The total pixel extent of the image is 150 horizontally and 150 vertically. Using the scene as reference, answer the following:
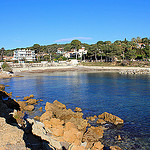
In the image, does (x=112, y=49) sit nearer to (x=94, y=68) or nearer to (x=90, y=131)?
(x=94, y=68)

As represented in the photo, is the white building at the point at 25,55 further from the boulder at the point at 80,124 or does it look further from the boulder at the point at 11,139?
the boulder at the point at 11,139

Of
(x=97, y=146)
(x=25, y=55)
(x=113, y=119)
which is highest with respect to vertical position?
(x=25, y=55)

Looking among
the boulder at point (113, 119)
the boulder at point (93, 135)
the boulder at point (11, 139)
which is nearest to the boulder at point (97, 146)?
the boulder at point (93, 135)

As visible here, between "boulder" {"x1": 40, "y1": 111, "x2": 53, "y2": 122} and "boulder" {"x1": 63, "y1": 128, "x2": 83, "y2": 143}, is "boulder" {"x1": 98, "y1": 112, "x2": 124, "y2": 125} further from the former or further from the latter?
"boulder" {"x1": 40, "y1": 111, "x2": 53, "y2": 122}

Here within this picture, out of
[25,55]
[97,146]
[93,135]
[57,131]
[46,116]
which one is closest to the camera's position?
[97,146]

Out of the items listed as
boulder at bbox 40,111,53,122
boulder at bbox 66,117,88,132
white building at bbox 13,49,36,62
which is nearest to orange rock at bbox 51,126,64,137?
boulder at bbox 66,117,88,132

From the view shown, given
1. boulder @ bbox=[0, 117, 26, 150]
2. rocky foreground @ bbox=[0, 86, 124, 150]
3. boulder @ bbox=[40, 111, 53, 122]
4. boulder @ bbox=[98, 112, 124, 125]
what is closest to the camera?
boulder @ bbox=[0, 117, 26, 150]

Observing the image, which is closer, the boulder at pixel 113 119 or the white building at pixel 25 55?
the boulder at pixel 113 119

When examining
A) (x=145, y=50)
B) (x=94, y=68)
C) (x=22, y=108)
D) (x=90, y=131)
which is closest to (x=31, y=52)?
(x=94, y=68)

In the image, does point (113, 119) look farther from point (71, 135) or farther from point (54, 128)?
point (54, 128)

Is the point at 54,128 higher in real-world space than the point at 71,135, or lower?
higher

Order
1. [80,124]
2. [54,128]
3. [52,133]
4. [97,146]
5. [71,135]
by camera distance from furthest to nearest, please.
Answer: [80,124], [54,128], [52,133], [71,135], [97,146]

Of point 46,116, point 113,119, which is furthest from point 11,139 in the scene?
point 113,119

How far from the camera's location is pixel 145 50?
362ft
